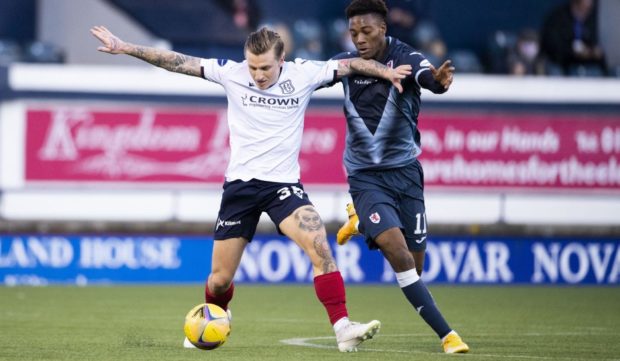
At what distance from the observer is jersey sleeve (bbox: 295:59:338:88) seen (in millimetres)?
9062

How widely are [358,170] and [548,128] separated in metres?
11.4

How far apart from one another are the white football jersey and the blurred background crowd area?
10992 millimetres

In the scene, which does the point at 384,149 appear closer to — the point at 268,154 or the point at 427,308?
the point at 268,154

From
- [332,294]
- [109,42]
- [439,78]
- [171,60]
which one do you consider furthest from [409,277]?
[109,42]

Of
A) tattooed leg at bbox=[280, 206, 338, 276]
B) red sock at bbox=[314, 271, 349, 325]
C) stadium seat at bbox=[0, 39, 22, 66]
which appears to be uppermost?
stadium seat at bbox=[0, 39, 22, 66]

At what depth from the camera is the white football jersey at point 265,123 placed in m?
8.87

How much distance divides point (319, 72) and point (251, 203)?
947 millimetres

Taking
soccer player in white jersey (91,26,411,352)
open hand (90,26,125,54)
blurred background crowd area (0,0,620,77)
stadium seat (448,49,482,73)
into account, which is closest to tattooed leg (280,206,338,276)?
soccer player in white jersey (91,26,411,352)

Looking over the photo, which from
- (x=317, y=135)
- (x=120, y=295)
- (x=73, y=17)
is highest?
(x=73, y=17)

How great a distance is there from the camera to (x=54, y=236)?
56.9ft

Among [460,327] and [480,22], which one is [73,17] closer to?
[480,22]

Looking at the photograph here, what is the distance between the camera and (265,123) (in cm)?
888

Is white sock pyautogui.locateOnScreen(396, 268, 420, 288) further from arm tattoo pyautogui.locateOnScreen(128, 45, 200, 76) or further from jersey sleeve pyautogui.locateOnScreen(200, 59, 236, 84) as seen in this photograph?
arm tattoo pyautogui.locateOnScreen(128, 45, 200, 76)

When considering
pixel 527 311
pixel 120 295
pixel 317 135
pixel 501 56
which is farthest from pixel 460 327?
pixel 501 56
